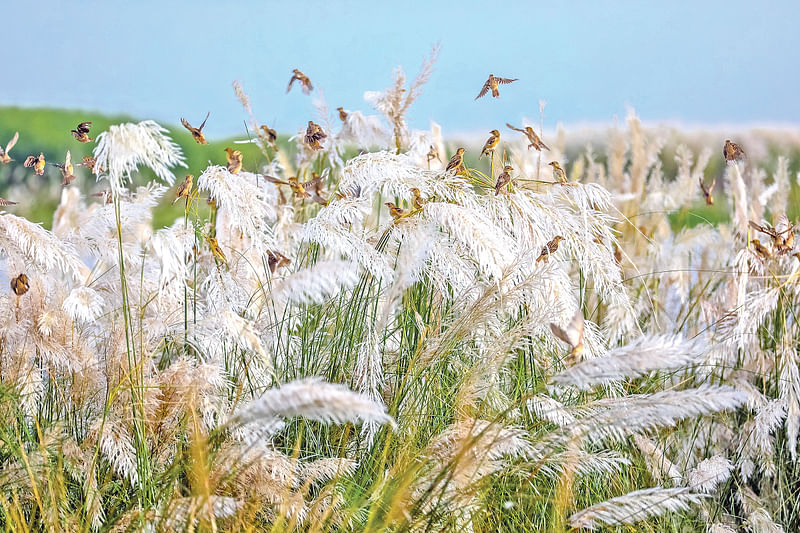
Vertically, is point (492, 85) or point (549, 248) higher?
point (492, 85)

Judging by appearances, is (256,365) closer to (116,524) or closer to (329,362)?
(329,362)

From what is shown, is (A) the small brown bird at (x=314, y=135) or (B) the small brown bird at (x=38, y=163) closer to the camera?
(B) the small brown bird at (x=38, y=163)

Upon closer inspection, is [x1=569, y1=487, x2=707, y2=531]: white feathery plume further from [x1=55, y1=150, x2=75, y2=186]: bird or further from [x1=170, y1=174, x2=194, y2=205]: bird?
[x1=55, y1=150, x2=75, y2=186]: bird

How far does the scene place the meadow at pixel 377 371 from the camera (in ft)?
3.89

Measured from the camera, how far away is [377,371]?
1.54 m

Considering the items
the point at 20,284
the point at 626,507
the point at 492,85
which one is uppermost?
the point at 492,85

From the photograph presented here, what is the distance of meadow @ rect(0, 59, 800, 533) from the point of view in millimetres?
1186

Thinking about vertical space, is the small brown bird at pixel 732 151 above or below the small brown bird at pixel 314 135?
below

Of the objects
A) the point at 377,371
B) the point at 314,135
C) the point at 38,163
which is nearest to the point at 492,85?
the point at 314,135

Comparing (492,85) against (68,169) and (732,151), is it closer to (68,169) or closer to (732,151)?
(732,151)

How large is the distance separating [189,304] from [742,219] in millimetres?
1505

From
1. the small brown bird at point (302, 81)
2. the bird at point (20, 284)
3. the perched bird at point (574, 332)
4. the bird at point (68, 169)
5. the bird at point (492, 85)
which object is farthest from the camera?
the small brown bird at point (302, 81)

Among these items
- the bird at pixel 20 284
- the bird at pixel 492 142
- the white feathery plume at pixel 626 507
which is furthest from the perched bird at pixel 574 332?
the bird at pixel 20 284

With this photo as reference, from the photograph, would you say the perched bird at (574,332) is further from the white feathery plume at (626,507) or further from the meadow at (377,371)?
the white feathery plume at (626,507)
